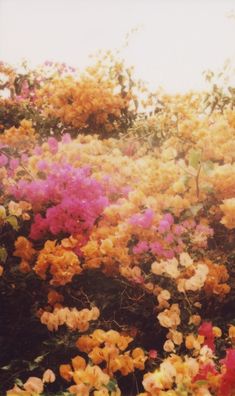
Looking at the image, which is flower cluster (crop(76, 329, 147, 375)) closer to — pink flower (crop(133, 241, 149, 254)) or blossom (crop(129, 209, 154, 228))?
pink flower (crop(133, 241, 149, 254))

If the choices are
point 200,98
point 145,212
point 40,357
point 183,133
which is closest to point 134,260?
point 145,212

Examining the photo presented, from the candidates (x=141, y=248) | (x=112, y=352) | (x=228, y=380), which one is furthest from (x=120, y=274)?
(x=228, y=380)

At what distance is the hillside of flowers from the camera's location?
5.77ft

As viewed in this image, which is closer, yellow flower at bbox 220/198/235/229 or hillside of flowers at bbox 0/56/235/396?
hillside of flowers at bbox 0/56/235/396

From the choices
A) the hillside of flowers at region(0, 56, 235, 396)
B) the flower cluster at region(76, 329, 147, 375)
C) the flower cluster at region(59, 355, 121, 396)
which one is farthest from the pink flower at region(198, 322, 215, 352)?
the flower cluster at region(59, 355, 121, 396)

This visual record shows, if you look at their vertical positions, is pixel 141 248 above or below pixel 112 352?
above

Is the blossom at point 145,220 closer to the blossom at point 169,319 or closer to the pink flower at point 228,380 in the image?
the blossom at point 169,319

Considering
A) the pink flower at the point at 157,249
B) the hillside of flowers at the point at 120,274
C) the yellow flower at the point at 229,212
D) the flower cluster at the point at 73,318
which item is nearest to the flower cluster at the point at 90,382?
the hillside of flowers at the point at 120,274

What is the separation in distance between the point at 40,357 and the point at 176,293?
0.66 m

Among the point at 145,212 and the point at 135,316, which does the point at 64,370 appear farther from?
the point at 145,212

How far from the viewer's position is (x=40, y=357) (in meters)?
1.92

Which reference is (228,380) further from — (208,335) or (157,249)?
(157,249)

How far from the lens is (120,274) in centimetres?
228

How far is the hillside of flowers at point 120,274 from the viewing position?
5.77ft
